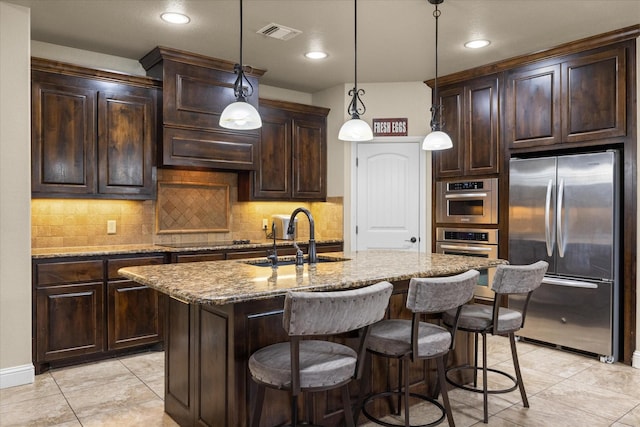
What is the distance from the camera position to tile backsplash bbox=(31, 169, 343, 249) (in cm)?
412

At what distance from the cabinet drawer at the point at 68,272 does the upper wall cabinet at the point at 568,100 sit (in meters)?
3.85

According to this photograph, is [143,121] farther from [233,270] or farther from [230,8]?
[233,270]

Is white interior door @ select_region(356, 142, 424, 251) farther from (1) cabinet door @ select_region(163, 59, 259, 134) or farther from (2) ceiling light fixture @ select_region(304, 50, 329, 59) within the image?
(1) cabinet door @ select_region(163, 59, 259, 134)

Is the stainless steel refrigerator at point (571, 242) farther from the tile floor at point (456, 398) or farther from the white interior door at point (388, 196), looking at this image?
the white interior door at point (388, 196)

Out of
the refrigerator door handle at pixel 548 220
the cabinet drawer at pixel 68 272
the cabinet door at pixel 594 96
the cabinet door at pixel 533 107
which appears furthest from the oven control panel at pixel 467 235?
the cabinet drawer at pixel 68 272

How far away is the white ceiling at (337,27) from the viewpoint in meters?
3.35

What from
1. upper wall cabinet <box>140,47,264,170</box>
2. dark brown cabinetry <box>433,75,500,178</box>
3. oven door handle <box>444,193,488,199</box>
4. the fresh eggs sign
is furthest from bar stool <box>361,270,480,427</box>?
the fresh eggs sign

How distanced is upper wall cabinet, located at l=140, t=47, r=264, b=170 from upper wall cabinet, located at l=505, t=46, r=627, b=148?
2.53m

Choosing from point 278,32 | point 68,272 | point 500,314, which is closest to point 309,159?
point 278,32

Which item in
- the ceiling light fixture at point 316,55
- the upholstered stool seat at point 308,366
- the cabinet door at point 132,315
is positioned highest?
the ceiling light fixture at point 316,55

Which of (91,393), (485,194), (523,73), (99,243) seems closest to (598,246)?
(485,194)

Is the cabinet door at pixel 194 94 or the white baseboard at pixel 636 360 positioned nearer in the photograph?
the white baseboard at pixel 636 360

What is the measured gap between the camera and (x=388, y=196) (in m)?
5.36

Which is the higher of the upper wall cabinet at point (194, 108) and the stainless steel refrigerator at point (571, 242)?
the upper wall cabinet at point (194, 108)
